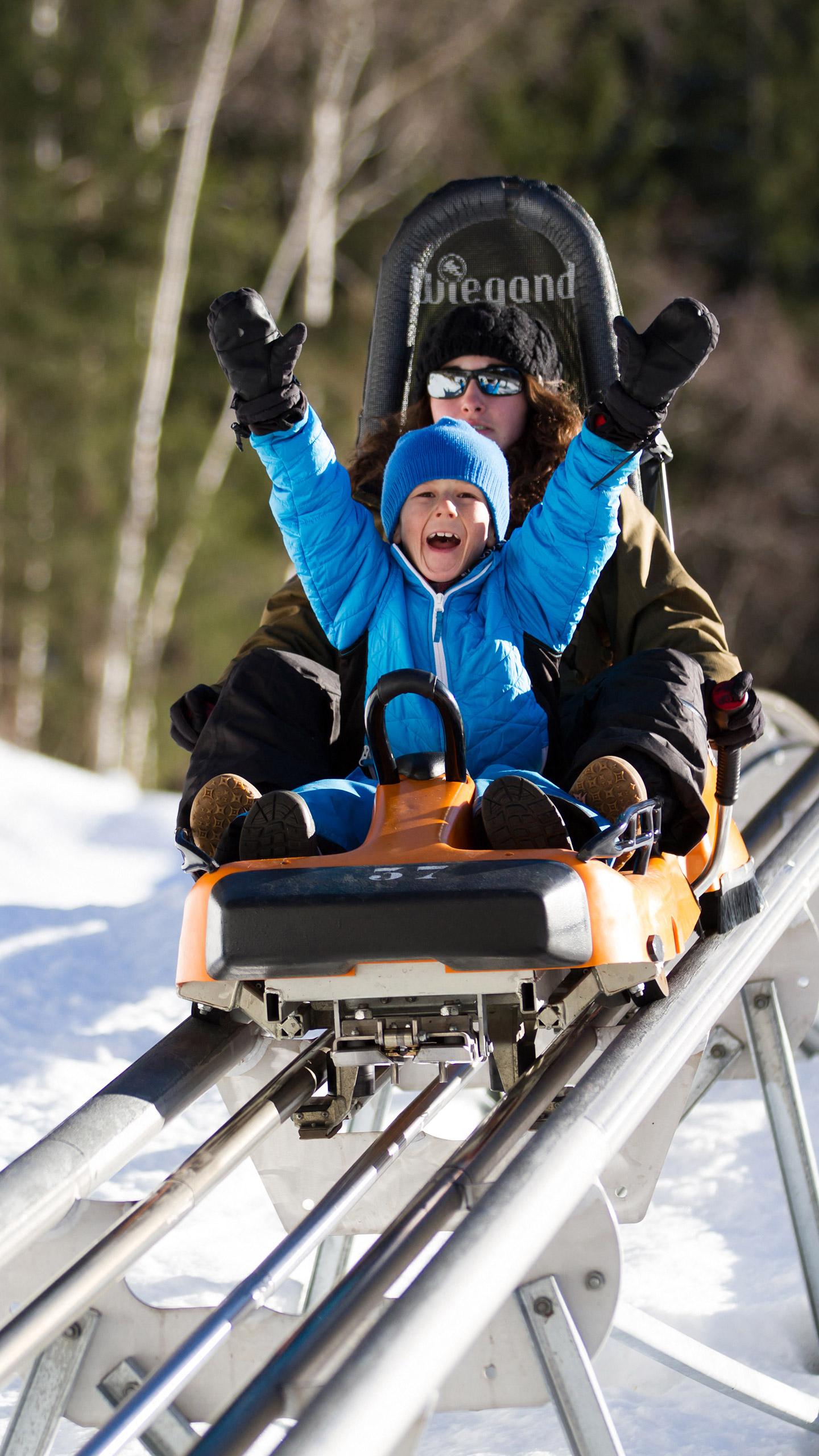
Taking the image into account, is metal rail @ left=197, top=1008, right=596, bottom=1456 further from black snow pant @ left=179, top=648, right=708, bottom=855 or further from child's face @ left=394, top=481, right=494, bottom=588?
child's face @ left=394, top=481, right=494, bottom=588

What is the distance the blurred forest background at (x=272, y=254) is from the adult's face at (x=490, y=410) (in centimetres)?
882

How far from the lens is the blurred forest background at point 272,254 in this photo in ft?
39.0

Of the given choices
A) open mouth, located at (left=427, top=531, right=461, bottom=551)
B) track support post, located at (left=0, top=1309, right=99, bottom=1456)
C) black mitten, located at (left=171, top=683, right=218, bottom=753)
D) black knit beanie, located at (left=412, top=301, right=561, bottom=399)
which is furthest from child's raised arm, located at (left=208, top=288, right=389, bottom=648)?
track support post, located at (left=0, top=1309, right=99, bottom=1456)

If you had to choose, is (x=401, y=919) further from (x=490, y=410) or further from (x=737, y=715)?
(x=490, y=410)

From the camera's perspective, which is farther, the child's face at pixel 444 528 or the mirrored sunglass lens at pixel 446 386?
the mirrored sunglass lens at pixel 446 386

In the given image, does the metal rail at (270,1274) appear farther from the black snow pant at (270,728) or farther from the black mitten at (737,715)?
the black mitten at (737,715)

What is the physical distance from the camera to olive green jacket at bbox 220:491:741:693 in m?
2.73

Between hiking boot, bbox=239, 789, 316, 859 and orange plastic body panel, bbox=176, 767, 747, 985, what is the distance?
43 millimetres

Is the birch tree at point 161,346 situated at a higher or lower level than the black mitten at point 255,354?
higher

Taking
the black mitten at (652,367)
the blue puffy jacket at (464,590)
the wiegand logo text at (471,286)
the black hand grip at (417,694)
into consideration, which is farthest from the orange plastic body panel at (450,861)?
the wiegand logo text at (471,286)

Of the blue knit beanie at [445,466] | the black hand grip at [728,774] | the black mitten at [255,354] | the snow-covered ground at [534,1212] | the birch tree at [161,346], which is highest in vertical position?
the birch tree at [161,346]

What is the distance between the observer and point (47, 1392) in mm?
1740

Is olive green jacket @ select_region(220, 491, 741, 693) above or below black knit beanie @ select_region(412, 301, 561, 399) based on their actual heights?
below

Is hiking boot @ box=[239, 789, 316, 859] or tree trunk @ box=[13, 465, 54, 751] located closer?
hiking boot @ box=[239, 789, 316, 859]
